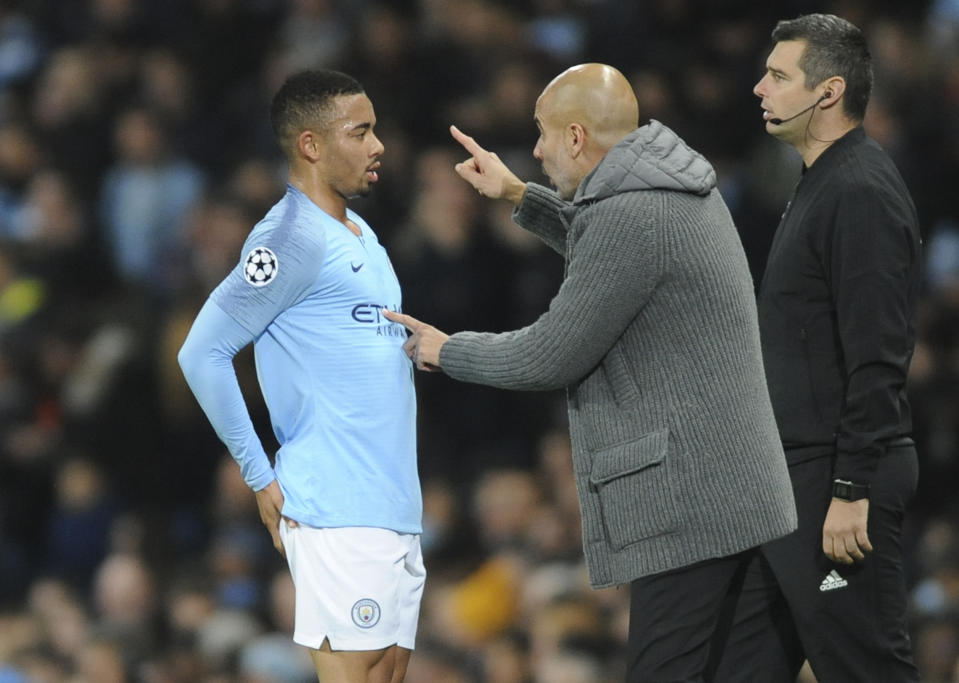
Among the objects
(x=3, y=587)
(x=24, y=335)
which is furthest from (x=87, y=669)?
(x=24, y=335)

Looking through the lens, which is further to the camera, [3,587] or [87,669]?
[3,587]

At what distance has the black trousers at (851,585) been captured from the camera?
352 cm

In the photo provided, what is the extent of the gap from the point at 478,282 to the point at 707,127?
1.33m

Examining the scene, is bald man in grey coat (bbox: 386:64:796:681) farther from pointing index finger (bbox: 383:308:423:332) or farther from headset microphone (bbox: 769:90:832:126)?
headset microphone (bbox: 769:90:832:126)

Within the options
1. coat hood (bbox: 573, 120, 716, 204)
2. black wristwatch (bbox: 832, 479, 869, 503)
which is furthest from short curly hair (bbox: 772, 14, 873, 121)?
black wristwatch (bbox: 832, 479, 869, 503)

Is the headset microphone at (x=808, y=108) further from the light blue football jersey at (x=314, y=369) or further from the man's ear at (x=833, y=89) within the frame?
the light blue football jersey at (x=314, y=369)

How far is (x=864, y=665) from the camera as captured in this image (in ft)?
11.5

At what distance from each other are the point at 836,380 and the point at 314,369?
1.21 m

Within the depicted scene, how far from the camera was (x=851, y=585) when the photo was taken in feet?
11.6

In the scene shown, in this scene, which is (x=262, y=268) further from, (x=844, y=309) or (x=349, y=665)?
(x=844, y=309)

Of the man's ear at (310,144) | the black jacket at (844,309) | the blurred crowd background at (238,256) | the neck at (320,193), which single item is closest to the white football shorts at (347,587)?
the neck at (320,193)

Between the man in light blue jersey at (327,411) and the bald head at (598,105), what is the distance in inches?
21.1

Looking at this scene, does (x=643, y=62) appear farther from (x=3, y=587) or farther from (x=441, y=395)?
(x=3, y=587)

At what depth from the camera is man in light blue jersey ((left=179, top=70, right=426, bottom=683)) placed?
351cm
